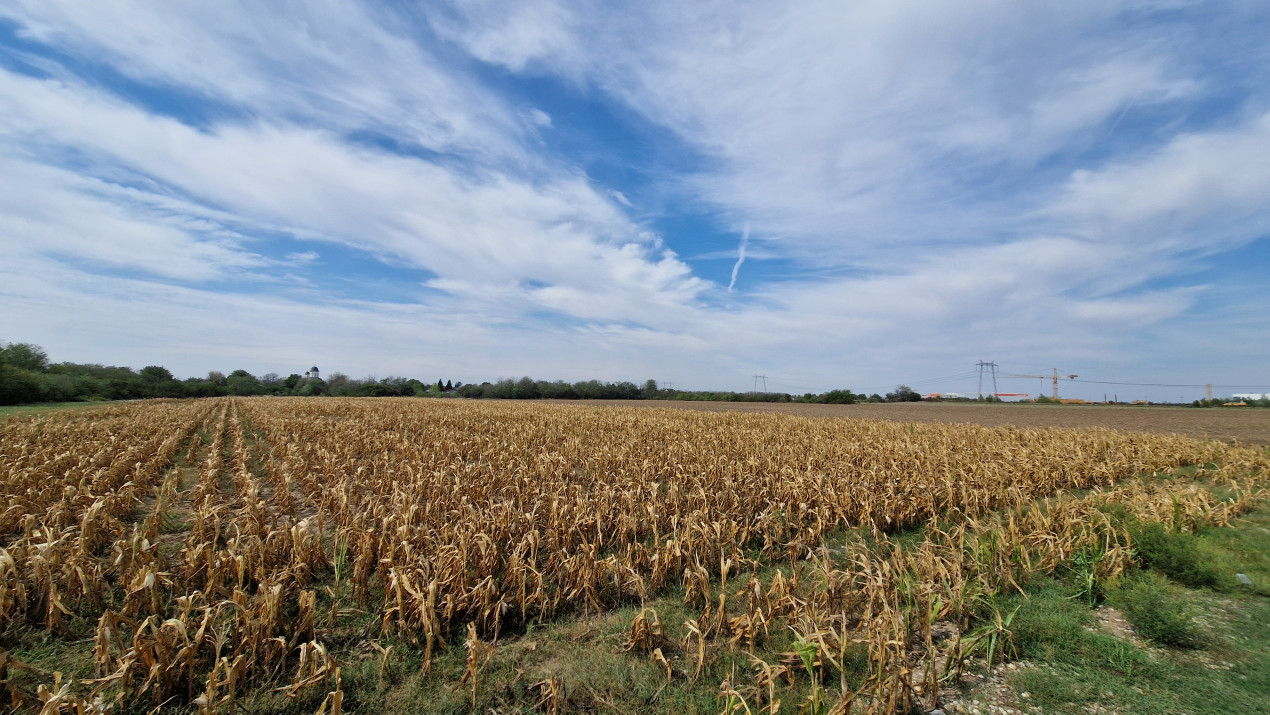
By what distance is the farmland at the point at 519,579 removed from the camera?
3.46 m

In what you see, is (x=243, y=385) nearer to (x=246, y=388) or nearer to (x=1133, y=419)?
(x=246, y=388)

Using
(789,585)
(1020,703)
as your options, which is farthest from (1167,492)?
(789,585)

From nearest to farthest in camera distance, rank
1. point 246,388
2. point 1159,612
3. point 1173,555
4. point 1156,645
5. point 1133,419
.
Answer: point 1156,645 < point 1159,612 < point 1173,555 < point 1133,419 < point 246,388

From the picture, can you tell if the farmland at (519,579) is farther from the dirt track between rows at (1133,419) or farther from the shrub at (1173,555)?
the dirt track between rows at (1133,419)

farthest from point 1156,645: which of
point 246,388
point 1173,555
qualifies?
point 246,388

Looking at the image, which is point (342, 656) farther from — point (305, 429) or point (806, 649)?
point (305, 429)

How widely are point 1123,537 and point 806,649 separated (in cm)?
583

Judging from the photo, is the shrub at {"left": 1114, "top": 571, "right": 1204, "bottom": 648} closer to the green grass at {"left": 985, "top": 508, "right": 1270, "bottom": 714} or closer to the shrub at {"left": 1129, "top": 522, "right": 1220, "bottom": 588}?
the green grass at {"left": 985, "top": 508, "right": 1270, "bottom": 714}

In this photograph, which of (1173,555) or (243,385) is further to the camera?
(243,385)

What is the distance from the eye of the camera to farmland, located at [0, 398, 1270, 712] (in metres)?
3.46

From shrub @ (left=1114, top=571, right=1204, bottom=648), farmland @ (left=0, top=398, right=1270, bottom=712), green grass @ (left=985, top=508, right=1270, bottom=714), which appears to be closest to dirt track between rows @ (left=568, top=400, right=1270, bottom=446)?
green grass @ (left=985, top=508, right=1270, bottom=714)

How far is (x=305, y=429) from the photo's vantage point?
682 inches

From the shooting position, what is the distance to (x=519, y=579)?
4684mm

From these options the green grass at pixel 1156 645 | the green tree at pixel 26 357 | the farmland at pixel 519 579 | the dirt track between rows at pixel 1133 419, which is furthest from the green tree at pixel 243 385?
the green grass at pixel 1156 645
